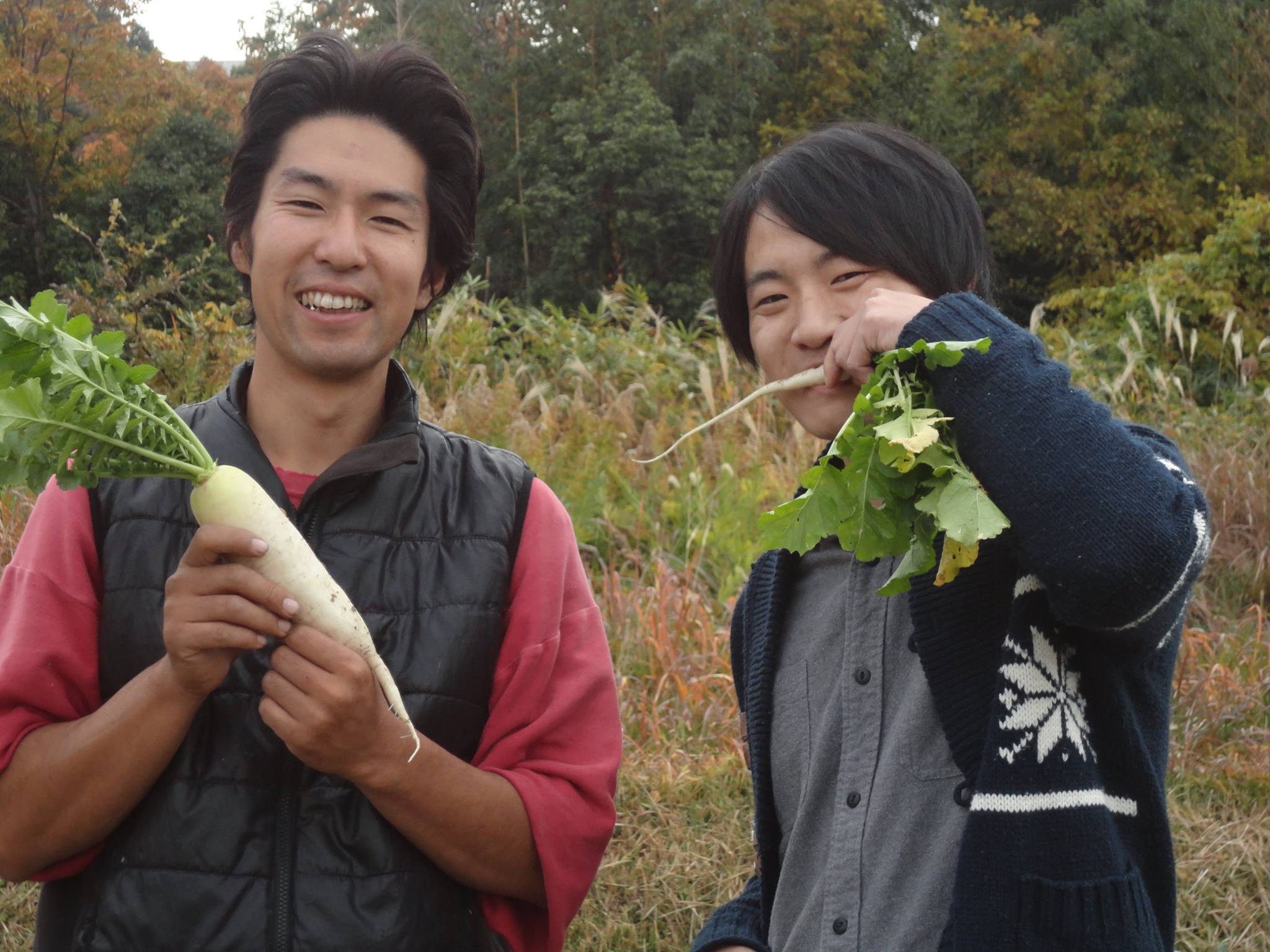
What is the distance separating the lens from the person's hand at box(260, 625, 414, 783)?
1.80 meters

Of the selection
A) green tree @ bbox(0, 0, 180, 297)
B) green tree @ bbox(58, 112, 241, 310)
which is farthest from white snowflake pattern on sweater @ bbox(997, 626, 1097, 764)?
green tree @ bbox(0, 0, 180, 297)

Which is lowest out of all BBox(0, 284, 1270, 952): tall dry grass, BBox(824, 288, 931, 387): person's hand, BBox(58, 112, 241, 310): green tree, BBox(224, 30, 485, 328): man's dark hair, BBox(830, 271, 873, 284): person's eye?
BBox(0, 284, 1270, 952): tall dry grass

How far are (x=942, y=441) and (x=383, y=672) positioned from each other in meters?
0.94

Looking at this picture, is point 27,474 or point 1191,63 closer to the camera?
point 27,474

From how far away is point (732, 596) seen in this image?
5359 millimetres

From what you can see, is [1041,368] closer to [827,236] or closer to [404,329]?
[827,236]

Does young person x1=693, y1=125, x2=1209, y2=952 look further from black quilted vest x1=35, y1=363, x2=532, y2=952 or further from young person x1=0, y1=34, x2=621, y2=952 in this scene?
black quilted vest x1=35, y1=363, x2=532, y2=952

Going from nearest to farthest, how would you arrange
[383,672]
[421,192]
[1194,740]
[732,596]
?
[383,672] < [421,192] < [1194,740] < [732,596]

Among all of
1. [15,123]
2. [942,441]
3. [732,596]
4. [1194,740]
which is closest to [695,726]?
[732,596]

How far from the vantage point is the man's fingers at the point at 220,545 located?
1.76 metres

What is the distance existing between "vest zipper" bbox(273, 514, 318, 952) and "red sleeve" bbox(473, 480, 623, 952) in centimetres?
32

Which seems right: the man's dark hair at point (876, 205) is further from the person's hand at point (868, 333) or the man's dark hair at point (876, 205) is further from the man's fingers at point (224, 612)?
the man's fingers at point (224, 612)

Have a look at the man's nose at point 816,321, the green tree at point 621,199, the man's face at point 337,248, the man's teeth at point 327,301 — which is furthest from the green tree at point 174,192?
the man's nose at point 816,321

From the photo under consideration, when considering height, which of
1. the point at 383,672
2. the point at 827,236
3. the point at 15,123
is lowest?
the point at 383,672
